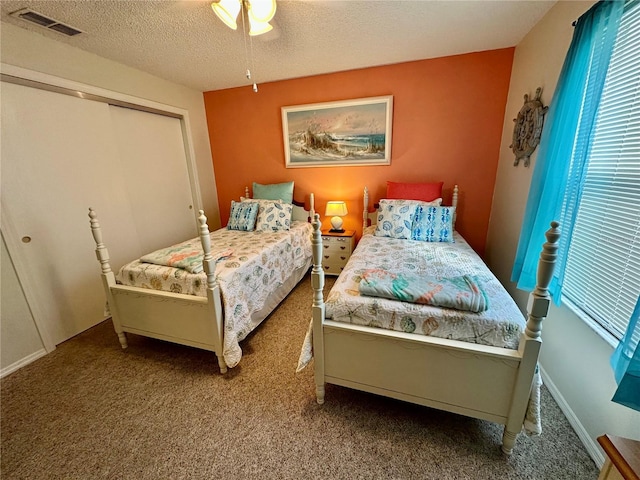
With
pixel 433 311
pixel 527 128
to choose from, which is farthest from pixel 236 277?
pixel 527 128

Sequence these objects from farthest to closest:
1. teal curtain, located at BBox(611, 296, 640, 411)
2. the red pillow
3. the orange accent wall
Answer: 1. the red pillow
2. the orange accent wall
3. teal curtain, located at BBox(611, 296, 640, 411)

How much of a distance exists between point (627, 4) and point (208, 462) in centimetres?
296

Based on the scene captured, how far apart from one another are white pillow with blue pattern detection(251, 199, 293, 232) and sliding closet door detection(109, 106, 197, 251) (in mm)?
1140

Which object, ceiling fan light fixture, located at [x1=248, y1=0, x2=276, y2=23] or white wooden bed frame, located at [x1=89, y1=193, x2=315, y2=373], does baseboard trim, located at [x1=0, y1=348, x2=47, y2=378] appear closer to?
white wooden bed frame, located at [x1=89, y1=193, x2=315, y2=373]

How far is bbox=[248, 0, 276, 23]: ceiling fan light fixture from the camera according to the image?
4.90 ft

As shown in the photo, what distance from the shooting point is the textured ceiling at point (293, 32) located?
172cm

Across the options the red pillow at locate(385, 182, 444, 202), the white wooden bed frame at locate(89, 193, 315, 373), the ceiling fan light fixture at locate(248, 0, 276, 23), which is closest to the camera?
the ceiling fan light fixture at locate(248, 0, 276, 23)

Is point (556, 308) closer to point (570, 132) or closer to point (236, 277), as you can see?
point (570, 132)

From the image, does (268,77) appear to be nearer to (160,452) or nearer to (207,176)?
(207,176)

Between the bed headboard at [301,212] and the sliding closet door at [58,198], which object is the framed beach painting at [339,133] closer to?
the bed headboard at [301,212]

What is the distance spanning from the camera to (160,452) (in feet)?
4.20

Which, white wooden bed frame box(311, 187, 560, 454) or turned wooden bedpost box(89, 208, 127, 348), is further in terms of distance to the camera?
turned wooden bedpost box(89, 208, 127, 348)

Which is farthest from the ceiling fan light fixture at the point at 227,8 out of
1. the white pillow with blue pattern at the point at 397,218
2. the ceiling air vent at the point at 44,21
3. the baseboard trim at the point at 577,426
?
the baseboard trim at the point at 577,426

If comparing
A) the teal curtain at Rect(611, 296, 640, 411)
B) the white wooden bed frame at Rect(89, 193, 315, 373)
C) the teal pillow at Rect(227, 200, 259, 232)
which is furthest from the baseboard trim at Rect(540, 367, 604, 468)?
the teal pillow at Rect(227, 200, 259, 232)
